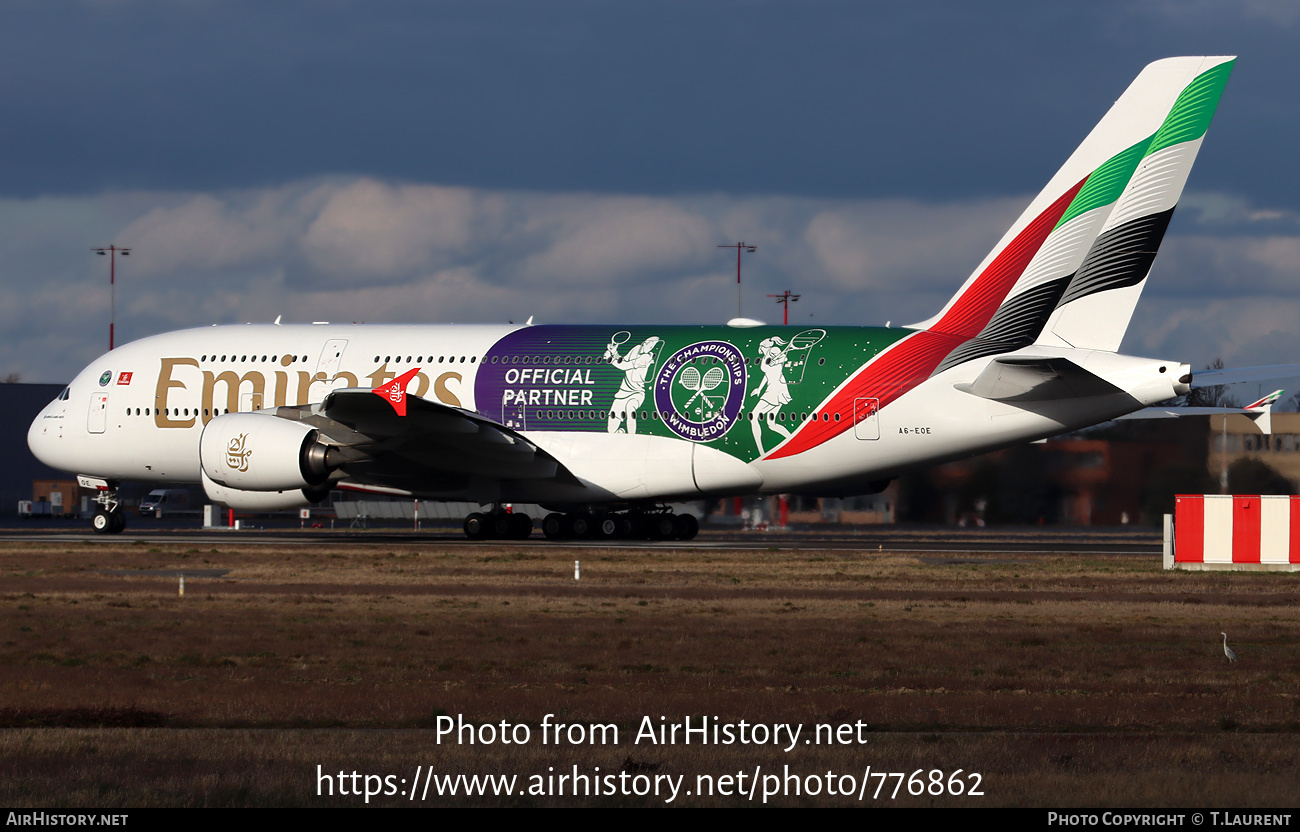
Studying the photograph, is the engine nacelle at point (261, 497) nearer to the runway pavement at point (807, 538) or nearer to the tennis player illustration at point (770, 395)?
the runway pavement at point (807, 538)

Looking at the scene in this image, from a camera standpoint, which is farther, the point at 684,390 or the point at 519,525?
the point at 519,525

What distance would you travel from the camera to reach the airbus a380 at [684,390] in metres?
32.2

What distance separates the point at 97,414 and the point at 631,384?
52.4 ft

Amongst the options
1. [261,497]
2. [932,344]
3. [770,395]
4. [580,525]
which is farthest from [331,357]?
[932,344]

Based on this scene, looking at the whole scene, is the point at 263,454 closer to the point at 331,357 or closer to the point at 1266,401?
the point at 331,357

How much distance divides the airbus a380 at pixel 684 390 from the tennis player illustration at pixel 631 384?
2.0 inches

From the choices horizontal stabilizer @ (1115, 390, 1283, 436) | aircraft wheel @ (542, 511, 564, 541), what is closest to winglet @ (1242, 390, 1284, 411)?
horizontal stabilizer @ (1115, 390, 1283, 436)

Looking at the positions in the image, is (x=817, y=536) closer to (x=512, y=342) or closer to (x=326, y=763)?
(x=512, y=342)

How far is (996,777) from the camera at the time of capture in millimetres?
8977

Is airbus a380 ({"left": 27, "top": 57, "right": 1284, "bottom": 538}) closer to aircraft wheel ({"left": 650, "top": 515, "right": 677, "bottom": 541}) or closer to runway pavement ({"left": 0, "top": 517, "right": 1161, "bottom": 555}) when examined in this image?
aircraft wheel ({"left": 650, "top": 515, "right": 677, "bottom": 541})

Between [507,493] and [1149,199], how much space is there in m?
17.2

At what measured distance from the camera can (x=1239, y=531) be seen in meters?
29.2

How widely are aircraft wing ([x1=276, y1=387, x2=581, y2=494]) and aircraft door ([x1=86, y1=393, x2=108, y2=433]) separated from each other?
7.26m

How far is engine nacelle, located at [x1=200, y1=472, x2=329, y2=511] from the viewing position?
119 ft
